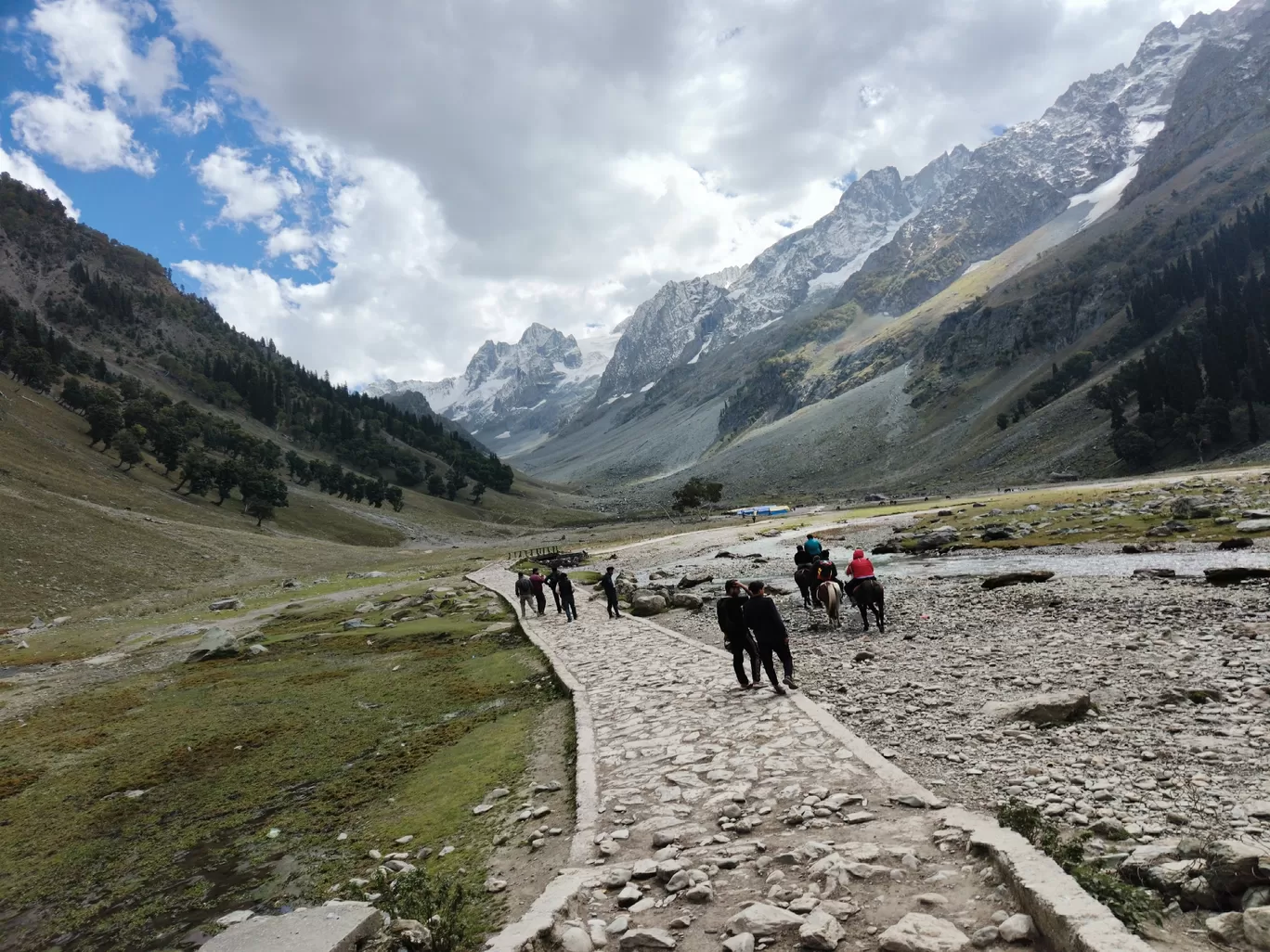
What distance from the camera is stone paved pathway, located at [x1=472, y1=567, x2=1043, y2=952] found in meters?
6.41

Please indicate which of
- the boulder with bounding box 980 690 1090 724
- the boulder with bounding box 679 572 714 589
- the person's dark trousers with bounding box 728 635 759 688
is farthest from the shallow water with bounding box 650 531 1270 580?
the person's dark trousers with bounding box 728 635 759 688

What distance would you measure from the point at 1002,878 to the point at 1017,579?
2805cm

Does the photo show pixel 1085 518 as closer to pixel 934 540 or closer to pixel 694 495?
pixel 934 540

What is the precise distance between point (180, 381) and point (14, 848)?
210 meters

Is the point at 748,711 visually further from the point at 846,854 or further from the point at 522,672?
the point at 522,672

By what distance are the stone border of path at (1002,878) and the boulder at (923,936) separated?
69cm

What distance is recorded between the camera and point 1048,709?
11.6 metres

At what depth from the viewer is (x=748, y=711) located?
44.7 ft

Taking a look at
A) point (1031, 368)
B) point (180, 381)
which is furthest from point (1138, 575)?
point (180, 381)

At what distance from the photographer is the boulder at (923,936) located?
5.72 metres

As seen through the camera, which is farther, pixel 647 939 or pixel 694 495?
pixel 694 495

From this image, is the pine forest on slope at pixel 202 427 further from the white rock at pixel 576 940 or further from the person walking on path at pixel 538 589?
the white rock at pixel 576 940

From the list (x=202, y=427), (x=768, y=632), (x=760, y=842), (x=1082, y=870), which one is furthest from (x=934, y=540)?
(x=202, y=427)

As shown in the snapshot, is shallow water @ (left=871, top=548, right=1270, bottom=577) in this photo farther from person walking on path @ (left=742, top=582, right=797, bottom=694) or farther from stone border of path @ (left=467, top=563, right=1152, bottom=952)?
stone border of path @ (left=467, top=563, right=1152, bottom=952)
